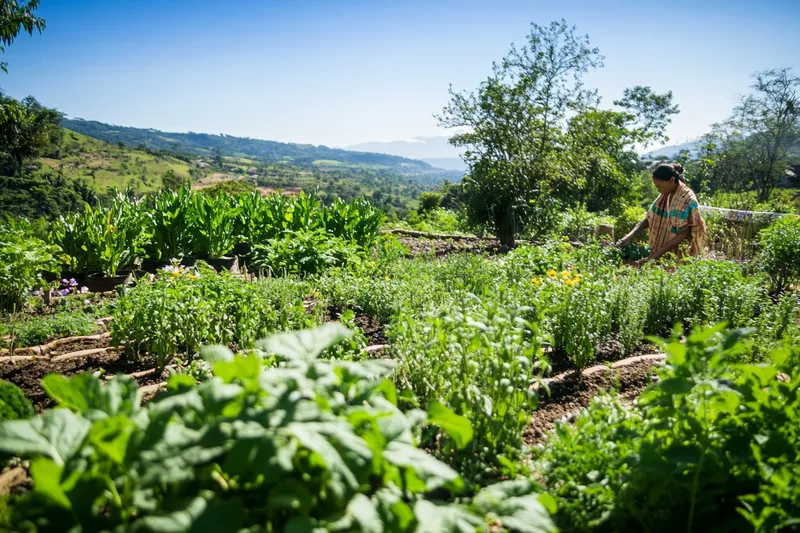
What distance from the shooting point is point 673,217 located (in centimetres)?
579

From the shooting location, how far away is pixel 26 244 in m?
5.03

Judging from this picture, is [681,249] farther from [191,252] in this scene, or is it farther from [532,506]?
[191,252]

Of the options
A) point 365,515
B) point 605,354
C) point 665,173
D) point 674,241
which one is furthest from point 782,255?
point 365,515

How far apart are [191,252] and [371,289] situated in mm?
3669

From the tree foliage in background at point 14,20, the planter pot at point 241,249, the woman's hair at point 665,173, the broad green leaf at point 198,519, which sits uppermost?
the tree foliage in background at point 14,20

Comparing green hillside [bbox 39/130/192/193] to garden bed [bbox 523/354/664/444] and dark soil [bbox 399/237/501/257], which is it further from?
garden bed [bbox 523/354/664/444]

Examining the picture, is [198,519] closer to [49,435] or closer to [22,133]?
[49,435]

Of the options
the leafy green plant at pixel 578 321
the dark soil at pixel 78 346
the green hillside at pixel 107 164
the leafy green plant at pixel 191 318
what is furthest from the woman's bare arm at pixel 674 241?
the green hillside at pixel 107 164

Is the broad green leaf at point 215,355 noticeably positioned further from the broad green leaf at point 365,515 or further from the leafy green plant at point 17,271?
the leafy green plant at point 17,271

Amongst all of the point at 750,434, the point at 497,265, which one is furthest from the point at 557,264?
the point at 750,434

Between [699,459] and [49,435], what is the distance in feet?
6.07

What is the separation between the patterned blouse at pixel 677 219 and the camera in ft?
18.5

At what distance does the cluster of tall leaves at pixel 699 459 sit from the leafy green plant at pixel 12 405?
2343 mm

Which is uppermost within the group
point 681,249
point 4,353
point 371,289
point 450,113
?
point 450,113
